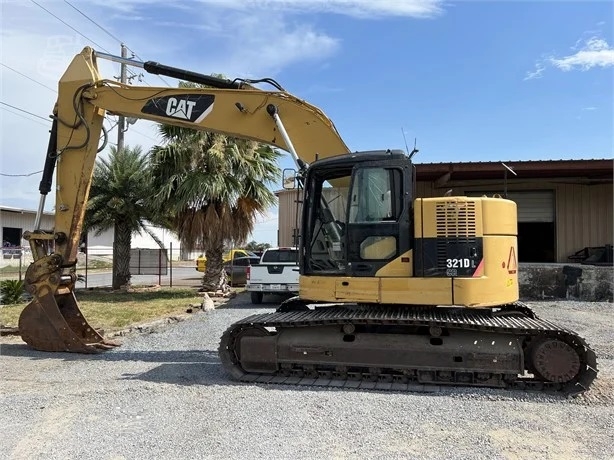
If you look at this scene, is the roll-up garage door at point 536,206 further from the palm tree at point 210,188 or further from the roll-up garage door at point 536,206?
the palm tree at point 210,188

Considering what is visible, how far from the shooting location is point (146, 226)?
19.8 metres

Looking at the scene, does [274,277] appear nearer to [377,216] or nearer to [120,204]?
[120,204]

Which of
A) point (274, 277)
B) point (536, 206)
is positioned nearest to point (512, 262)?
point (274, 277)

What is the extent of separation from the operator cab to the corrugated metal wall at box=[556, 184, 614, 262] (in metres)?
14.1

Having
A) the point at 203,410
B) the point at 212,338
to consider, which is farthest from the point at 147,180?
the point at 203,410

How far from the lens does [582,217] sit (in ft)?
59.3

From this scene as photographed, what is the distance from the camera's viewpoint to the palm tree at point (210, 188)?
54.6 ft

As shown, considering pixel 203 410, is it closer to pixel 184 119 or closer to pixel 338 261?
pixel 338 261

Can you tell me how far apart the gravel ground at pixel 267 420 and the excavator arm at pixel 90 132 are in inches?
50.6

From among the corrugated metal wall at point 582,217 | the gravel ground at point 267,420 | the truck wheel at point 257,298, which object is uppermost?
the corrugated metal wall at point 582,217

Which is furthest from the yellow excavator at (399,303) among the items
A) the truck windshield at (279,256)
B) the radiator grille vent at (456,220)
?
the truck windshield at (279,256)

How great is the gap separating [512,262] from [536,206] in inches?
526

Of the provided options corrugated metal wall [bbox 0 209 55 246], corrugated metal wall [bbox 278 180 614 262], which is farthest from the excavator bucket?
corrugated metal wall [bbox 0 209 55 246]

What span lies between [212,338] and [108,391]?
374cm
